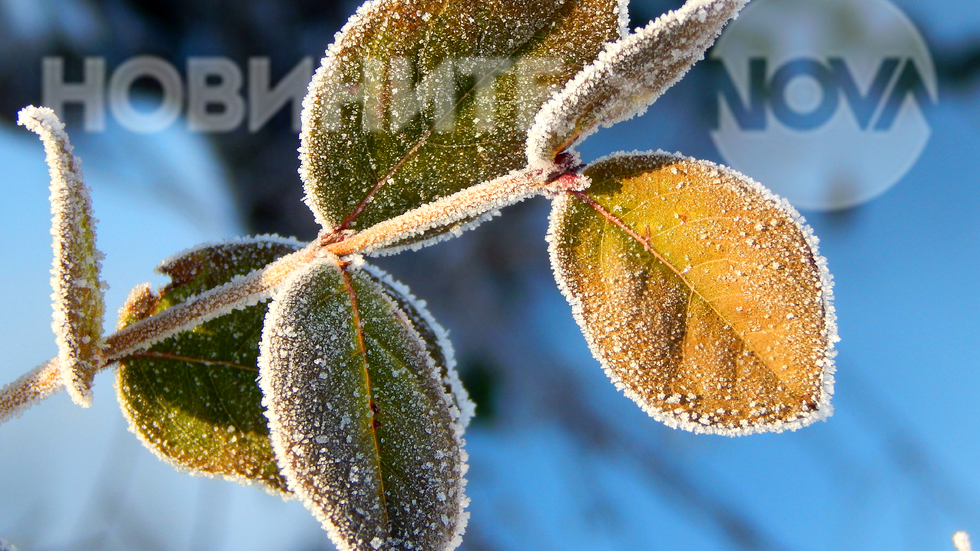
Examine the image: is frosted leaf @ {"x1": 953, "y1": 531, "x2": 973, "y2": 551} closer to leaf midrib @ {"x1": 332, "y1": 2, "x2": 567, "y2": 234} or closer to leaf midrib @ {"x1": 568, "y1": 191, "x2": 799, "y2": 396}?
leaf midrib @ {"x1": 568, "y1": 191, "x2": 799, "y2": 396}

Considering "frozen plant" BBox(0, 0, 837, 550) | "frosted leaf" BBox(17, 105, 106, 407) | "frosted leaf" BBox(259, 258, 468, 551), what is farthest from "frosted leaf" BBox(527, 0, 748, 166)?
"frosted leaf" BBox(17, 105, 106, 407)

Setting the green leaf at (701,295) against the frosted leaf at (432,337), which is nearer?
the green leaf at (701,295)

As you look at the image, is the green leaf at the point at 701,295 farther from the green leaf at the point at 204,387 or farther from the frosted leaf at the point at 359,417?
the green leaf at the point at 204,387

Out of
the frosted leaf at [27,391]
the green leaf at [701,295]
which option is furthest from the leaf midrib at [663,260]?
the frosted leaf at [27,391]

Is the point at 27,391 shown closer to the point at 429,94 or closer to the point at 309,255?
the point at 309,255

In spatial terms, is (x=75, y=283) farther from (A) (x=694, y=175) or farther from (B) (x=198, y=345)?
(A) (x=694, y=175)

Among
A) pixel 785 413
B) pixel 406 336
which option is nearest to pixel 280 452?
pixel 406 336

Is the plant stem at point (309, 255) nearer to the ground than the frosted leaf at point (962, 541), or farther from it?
farther from it

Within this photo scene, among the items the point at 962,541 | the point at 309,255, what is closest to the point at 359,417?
the point at 309,255
